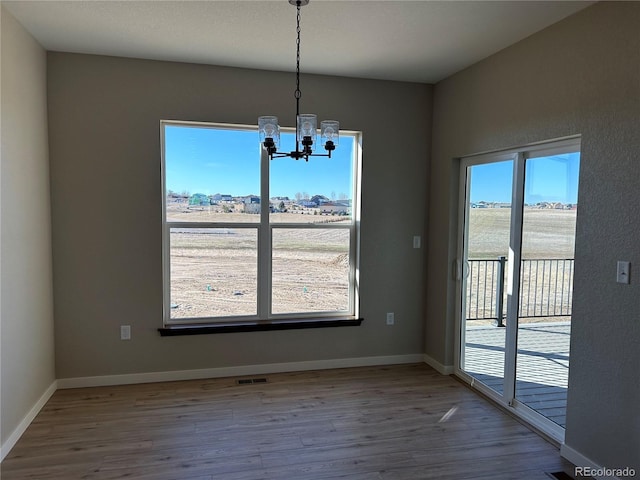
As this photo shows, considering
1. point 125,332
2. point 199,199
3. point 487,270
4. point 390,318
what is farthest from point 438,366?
point 125,332

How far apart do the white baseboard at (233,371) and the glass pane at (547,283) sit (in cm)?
136

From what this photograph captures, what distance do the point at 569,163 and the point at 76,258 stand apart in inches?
147

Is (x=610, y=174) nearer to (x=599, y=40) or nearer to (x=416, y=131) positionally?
(x=599, y=40)

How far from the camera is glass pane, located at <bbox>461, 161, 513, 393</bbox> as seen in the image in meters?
3.45

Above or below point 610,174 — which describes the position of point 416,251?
below

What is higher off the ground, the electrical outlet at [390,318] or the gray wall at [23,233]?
the gray wall at [23,233]

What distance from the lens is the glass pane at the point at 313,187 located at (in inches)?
161

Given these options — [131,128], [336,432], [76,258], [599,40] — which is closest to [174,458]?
[336,432]

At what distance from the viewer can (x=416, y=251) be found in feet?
14.3

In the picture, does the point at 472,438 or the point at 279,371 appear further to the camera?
the point at 279,371

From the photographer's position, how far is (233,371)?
398 centimetres

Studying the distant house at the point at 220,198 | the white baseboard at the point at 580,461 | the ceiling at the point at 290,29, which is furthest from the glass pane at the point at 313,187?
the white baseboard at the point at 580,461

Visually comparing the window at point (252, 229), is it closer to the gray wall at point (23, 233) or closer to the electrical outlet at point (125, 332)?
the electrical outlet at point (125, 332)

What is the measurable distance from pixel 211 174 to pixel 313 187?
948 millimetres
